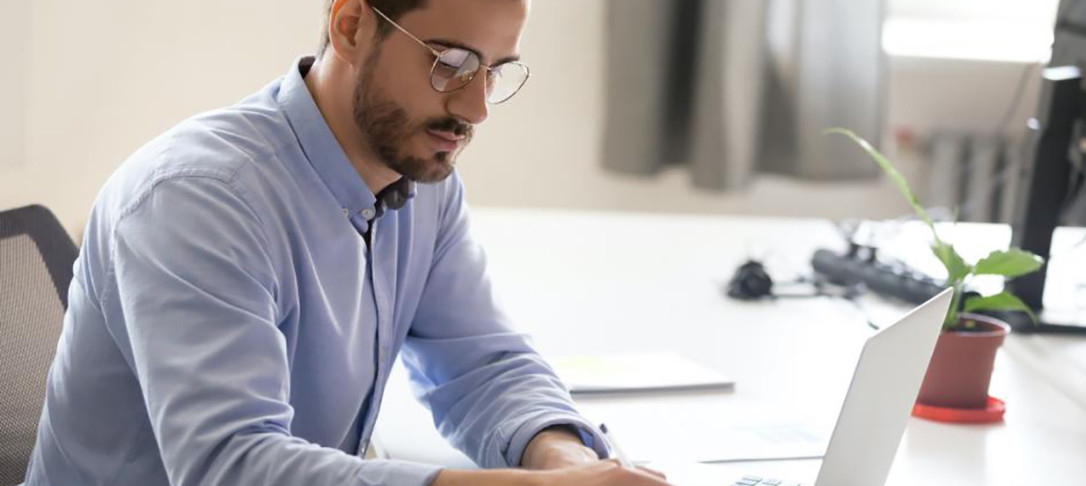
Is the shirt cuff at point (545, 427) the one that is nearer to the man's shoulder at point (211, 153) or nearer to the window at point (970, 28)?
the man's shoulder at point (211, 153)

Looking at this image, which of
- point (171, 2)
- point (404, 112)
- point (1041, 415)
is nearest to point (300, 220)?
point (404, 112)

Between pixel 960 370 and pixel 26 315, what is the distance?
1019 mm

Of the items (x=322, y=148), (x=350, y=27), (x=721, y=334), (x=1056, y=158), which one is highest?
(x=350, y=27)

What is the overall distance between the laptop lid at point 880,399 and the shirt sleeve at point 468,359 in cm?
28

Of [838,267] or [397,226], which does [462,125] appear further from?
[838,267]

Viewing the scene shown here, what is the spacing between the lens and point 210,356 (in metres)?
1.08

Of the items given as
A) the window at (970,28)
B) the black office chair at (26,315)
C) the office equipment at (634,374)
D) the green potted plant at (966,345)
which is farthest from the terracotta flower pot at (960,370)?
the window at (970,28)

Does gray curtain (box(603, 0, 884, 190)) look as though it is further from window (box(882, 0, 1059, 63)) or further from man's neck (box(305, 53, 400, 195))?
man's neck (box(305, 53, 400, 195))

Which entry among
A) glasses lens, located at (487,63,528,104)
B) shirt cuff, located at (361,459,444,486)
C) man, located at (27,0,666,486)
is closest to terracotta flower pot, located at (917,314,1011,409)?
man, located at (27,0,666,486)

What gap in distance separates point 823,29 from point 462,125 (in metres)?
1.46

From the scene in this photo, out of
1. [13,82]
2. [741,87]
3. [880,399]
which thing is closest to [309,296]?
[880,399]

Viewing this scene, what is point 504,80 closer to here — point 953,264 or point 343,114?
point 343,114

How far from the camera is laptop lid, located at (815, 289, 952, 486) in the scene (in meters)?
1.15

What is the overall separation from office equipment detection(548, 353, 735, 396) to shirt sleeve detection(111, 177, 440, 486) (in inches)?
22.5
